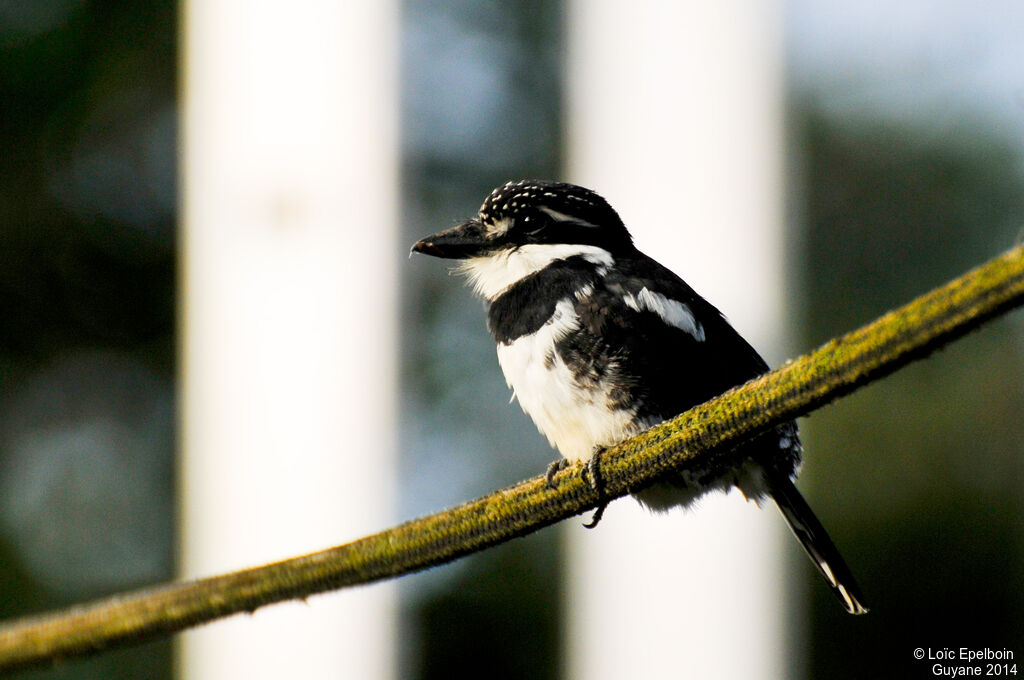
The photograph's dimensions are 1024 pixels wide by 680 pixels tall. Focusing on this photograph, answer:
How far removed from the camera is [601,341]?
9.04ft

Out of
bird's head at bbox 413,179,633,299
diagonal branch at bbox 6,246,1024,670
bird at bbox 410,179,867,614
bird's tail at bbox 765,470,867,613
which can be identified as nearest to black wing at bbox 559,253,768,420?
bird at bbox 410,179,867,614

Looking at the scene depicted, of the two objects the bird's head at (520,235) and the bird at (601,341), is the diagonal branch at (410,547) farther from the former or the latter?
the bird's head at (520,235)

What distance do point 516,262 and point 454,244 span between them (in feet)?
0.52

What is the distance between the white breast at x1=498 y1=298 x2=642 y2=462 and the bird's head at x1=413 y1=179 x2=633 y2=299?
0.23 metres

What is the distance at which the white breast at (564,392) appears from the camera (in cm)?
275

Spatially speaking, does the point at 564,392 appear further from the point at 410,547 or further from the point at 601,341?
the point at 410,547

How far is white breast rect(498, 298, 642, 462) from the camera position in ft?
9.02

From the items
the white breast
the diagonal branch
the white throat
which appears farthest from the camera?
the white throat

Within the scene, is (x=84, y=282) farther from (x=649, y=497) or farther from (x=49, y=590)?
(x=649, y=497)

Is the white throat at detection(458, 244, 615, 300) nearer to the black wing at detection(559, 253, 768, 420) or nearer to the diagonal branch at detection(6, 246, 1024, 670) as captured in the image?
the black wing at detection(559, 253, 768, 420)

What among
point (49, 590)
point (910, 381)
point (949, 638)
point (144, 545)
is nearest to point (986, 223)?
point (910, 381)

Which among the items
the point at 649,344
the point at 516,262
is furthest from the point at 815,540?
the point at 516,262

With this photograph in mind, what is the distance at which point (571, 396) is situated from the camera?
2752 mm

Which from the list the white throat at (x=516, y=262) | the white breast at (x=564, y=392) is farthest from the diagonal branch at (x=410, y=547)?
the white throat at (x=516, y=262)
